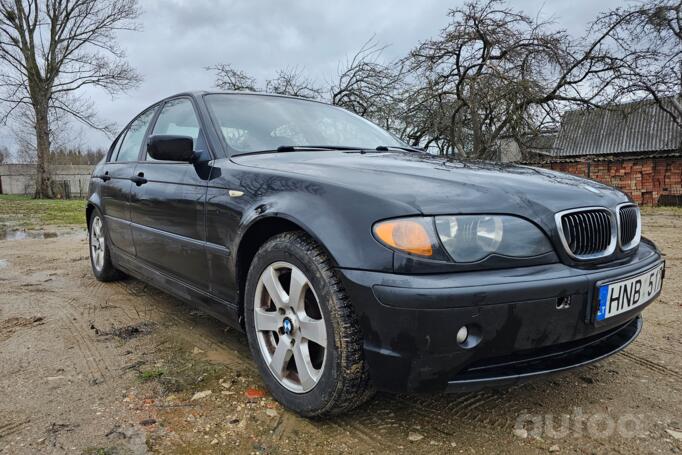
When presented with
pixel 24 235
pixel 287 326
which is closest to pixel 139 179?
pixel 287 326

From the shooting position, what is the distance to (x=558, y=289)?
1.62 metres

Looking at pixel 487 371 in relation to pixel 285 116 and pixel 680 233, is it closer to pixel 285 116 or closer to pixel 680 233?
pixel 285 116

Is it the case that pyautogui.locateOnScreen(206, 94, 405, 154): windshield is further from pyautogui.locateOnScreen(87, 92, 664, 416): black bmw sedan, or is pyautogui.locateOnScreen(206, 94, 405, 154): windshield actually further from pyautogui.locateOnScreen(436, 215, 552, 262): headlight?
pyautogui.locateOnScreen(436, 215, 552, 262): headlight

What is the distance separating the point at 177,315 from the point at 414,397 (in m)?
1.95

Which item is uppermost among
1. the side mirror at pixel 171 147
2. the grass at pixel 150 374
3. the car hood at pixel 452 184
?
the side mirror at pixel 171 147

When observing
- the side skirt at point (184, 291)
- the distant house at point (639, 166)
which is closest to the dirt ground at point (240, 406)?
the side skirt at point (184, 291)

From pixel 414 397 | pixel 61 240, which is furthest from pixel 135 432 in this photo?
pixel 61 240

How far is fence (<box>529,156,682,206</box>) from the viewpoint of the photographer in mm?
16781

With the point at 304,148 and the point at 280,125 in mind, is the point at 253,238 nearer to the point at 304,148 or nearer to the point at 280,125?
the point at 304,148

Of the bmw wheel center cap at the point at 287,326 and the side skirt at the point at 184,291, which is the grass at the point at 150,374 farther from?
the bmw wheel center cap at the point at 287,326

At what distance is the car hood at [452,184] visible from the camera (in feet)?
5.59

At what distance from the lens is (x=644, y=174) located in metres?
17.3

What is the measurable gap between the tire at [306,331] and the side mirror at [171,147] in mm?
816

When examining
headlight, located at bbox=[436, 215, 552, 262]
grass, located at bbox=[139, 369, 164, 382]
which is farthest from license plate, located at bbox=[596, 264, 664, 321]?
grass, located at bbox=[139, 369, 164, 382]
